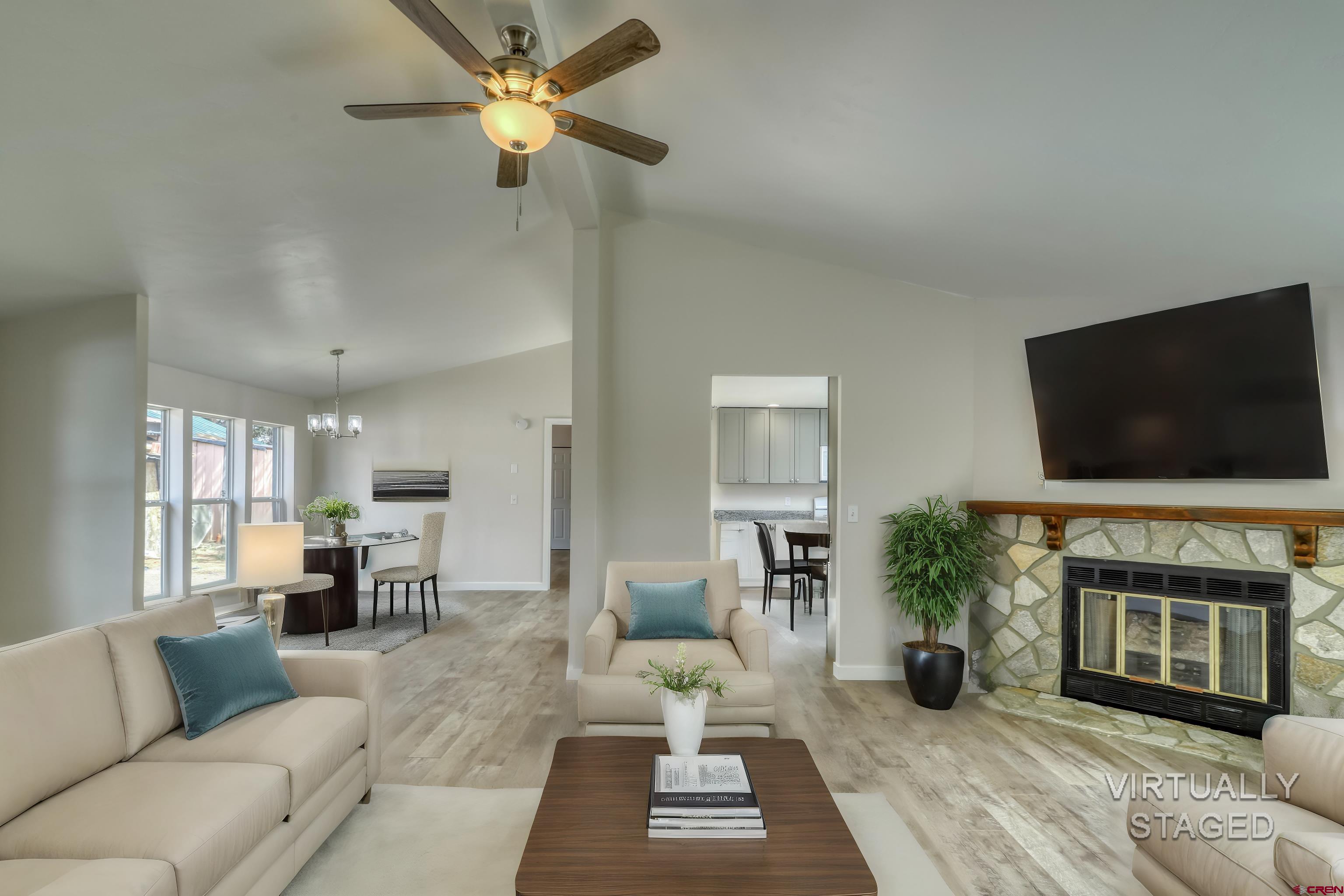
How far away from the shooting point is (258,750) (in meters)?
2.16

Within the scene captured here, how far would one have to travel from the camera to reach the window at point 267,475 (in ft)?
23.1

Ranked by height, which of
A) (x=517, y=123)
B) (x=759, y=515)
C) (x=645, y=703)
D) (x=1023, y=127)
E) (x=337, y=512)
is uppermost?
(x=1023, y=127)

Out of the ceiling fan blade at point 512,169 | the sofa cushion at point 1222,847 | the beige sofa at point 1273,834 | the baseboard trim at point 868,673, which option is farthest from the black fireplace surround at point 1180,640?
the ceiling fan blade at point 512,169

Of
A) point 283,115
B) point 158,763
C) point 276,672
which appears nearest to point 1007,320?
point 283,115

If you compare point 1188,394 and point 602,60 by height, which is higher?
point 602,60

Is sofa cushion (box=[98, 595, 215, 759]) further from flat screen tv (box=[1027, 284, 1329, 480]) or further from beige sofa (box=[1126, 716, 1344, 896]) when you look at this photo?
flat screen tv (box=[1027, 284, 1329, 480])

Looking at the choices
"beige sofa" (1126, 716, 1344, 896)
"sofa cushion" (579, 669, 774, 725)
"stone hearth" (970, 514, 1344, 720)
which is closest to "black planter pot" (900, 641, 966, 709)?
"stone hearth" (970, 514, 1344, 720)

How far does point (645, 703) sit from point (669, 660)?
325mm

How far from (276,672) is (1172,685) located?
434 cm

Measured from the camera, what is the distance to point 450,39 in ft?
6.24

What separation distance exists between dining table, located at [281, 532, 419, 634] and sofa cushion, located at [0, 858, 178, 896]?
4.25 metres

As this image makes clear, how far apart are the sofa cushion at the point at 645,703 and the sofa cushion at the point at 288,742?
98 cm

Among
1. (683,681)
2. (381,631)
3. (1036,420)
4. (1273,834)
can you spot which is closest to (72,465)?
(381,631)

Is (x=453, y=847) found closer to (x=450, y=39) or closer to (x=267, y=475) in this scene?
(x=450, y=39)
